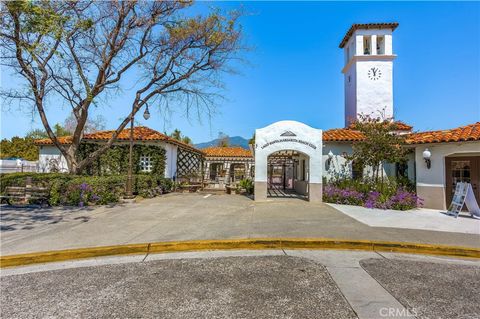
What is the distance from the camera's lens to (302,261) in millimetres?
4871

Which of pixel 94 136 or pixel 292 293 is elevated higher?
pixel 94 136

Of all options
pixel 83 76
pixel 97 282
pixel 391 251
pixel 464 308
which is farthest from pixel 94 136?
pixel 464 308

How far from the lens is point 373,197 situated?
1179 cm

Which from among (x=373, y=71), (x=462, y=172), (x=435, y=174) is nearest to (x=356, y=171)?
(x=435, y=174)

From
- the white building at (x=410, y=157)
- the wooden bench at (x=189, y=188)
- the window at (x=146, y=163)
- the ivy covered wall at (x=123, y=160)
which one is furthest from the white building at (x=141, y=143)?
the white building at (x=410, y=157)

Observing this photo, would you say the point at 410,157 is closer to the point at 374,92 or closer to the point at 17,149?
the point at 374,92

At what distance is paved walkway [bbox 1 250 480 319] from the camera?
3.20m

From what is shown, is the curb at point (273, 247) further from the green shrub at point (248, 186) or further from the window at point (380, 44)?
the window at point (380, 44)

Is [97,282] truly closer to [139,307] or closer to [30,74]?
[139,307]

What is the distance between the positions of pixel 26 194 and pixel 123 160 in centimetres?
703

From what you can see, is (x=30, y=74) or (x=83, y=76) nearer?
(x=30, y=74)

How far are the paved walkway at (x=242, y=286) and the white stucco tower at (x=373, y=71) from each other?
16607mm

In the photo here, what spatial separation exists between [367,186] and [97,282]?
1179 centimetres

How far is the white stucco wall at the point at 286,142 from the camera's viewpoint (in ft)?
42.7
